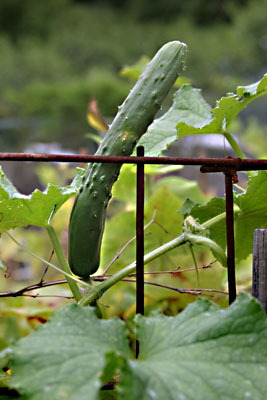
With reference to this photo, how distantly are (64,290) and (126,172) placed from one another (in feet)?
1.14

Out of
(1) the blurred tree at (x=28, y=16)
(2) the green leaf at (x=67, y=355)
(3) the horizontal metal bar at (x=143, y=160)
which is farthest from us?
(1) the blurred tree at (x=28, y=16)

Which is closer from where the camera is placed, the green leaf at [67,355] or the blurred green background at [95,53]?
the green leaf at [67,355]

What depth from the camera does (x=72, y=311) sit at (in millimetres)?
419

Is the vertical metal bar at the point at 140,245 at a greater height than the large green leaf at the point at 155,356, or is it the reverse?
the vertical metal bar at the point at 140,245

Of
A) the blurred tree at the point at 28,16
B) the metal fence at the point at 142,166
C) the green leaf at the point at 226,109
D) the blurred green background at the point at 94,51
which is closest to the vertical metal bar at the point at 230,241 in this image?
the metal fence at the point at 142,166

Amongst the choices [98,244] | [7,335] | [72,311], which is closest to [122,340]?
[72,311]

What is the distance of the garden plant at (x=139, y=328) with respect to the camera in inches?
14.0

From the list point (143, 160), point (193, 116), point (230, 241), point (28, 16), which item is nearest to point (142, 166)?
point (143, 160)

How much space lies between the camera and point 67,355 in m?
0.37

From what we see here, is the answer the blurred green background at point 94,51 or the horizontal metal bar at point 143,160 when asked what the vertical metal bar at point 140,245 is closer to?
the horizontal metal bar at point 143,160

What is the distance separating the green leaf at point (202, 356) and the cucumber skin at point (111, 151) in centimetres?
15

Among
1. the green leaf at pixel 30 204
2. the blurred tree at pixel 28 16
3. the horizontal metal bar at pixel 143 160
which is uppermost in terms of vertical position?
the blurred tree at pixel 28 16

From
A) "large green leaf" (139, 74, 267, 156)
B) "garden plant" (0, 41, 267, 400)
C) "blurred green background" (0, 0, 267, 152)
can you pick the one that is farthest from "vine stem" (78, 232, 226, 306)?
"blurred green background" (0, 0, 267, 152)

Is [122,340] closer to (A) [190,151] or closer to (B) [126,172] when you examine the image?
(B) [126,172]
